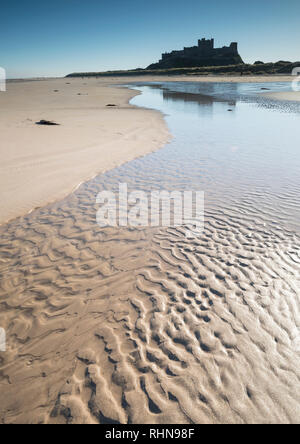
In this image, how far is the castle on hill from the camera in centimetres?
13312

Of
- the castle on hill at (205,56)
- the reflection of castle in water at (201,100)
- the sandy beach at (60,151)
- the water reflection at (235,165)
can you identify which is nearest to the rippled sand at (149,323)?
the water reflection at (235,165)

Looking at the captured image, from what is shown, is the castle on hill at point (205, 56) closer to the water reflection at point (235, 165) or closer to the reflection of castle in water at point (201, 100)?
the reflection of castle in water at point (201, 100)

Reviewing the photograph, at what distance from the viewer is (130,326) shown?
11.0 ft

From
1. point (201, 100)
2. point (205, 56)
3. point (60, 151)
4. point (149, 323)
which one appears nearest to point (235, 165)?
point (60, 151)

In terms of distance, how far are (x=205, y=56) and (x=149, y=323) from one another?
167398 millimetres

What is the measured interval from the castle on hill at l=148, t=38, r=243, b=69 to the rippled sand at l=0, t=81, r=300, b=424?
157579 millimetres

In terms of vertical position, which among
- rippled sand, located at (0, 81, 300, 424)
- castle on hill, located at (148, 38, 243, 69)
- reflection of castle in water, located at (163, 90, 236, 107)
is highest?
castle on hill, located at (148, 38, 243, 69)

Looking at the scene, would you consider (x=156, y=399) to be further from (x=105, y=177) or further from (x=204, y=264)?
(x=105, y=177)

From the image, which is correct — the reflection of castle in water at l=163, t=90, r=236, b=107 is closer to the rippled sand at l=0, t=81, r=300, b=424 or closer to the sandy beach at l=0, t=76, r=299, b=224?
the sandy beach at l=0, t=76, r=299, b=224

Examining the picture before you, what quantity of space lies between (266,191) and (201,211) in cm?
233

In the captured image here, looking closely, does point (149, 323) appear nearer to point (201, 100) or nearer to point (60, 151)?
point (60, 151)

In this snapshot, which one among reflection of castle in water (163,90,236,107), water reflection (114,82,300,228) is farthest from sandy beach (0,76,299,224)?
reflection of castle in water (163,90,236,107)

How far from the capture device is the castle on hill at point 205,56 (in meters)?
133

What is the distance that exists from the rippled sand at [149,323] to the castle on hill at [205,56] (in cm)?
15758
